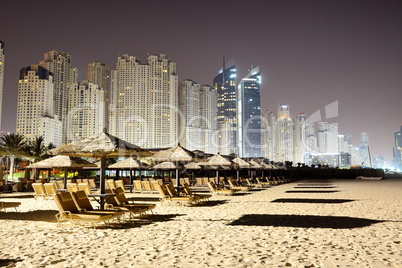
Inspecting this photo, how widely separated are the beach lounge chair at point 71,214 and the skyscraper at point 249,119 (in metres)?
176

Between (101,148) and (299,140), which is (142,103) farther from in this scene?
(299,140)

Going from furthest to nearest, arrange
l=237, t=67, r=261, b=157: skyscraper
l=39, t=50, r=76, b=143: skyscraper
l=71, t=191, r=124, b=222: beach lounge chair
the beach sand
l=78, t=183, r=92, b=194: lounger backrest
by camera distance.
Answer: l=237, t=67, r=261, b=157: skyscraper, l=39, t=50, r=76, b=143: skyscraper, l=78, t=183, r=92, b=194: lounger backrest, l=71, t=191, r=124, b=222: beach lounge chair, the beach sand

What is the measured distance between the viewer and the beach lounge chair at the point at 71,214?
22.3ft

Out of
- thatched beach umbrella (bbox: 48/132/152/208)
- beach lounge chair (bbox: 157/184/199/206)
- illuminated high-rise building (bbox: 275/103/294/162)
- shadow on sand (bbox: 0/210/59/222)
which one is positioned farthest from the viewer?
illuminated high-rise building (bbox: 275/103/294/162)

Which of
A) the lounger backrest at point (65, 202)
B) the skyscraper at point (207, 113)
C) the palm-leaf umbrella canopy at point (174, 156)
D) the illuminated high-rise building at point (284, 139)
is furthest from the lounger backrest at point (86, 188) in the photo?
the illuminated high-rise building at point (284, 139)

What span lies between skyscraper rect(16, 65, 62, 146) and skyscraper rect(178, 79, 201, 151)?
40365 millimetres

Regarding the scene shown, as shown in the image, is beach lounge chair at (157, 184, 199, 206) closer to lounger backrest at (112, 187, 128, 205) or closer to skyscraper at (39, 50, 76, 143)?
lounger backrest at (112, 187, 128, 205)

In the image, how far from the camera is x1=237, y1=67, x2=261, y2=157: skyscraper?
18262 cm

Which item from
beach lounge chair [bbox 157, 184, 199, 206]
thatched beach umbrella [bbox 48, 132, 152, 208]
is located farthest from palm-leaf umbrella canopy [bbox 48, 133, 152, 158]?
→ beach lounge chair [bbox 157, 184, 199, 206]

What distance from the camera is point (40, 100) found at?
97938mm

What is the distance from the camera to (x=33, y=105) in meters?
97.4

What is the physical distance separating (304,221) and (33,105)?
102970mm

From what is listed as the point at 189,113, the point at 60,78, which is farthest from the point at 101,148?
the point at 60,78

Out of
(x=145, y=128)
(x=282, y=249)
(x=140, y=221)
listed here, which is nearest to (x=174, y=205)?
(x=140, y=221)
